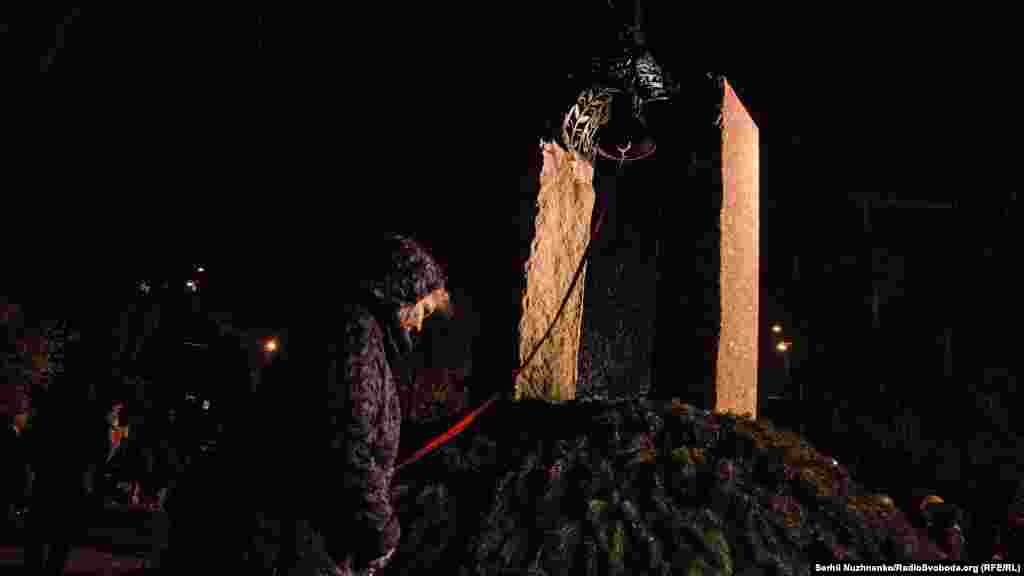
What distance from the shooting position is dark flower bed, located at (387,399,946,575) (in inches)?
148

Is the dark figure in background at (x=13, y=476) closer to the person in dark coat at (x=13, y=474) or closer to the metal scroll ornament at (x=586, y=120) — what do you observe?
the person in dark coat at (x=13, y=474)

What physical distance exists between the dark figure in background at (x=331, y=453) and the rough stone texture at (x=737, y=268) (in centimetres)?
388

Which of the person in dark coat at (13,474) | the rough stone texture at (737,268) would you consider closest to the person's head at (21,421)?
the person in dark coat at (13,474)

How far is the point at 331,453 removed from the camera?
2.14 m

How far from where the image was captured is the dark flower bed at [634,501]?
377 centimetres

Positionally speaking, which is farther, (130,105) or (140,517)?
(140,517)

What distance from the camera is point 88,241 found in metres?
7.35

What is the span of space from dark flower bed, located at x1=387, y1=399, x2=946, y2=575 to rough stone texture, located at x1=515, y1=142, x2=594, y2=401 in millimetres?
478

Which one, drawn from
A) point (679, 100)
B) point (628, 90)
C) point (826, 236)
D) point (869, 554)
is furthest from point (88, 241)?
point (826, 236)

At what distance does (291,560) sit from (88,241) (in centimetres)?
684

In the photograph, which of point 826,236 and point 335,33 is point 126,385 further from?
point 826,236

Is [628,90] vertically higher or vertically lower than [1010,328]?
higher

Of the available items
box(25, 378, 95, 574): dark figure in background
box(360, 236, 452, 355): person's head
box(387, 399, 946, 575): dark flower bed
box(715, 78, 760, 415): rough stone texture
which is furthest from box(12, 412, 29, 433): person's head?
box(715, 78, 760, 415): rough stone texture

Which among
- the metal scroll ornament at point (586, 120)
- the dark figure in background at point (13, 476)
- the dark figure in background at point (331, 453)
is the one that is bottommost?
the dark figure in background at point (13, 476)
